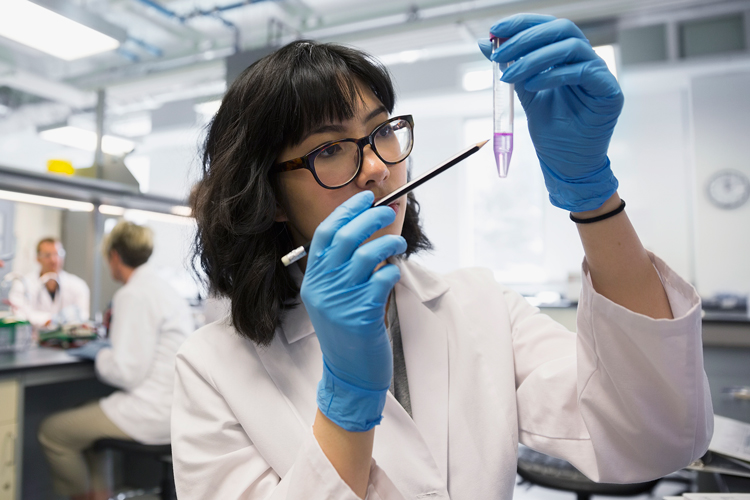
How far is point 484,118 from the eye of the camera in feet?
23.1

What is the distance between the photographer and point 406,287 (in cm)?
117

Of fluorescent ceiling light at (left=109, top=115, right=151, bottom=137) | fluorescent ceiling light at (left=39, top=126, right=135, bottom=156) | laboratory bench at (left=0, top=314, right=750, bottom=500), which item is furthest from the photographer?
fluorescent ceiling light at (left=109, top=115, right=151, bottom=137)

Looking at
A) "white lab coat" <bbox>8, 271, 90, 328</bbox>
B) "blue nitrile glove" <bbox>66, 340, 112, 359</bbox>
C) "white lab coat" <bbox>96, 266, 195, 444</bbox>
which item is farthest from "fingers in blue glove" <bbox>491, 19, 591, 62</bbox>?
"white lab coat" <bbox>8, 271, 90, 328</bbox>

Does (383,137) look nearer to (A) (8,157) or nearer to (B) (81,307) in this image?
(A) (8,157)

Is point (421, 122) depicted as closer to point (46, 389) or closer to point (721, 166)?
point (721, 166)

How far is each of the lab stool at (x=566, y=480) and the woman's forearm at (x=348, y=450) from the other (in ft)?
3.98

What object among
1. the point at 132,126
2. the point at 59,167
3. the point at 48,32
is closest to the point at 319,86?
the point at 48,32

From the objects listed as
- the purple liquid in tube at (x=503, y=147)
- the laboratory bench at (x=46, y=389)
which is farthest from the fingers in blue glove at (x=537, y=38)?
the laboratory bench at (x=46, y=389)

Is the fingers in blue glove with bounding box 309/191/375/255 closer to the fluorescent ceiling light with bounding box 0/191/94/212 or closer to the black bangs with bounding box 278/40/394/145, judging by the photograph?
the black bangs with bounding box 278/40/394/145

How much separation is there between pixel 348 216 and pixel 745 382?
2237 millimetres

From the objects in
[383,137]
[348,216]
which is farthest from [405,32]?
[348,216]

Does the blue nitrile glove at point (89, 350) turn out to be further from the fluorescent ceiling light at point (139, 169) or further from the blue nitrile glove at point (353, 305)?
the blue nitrile glove at point (353, 305)

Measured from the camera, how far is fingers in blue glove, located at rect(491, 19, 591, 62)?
719 mm

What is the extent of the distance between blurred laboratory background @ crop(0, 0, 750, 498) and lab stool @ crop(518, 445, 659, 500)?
122 cm
